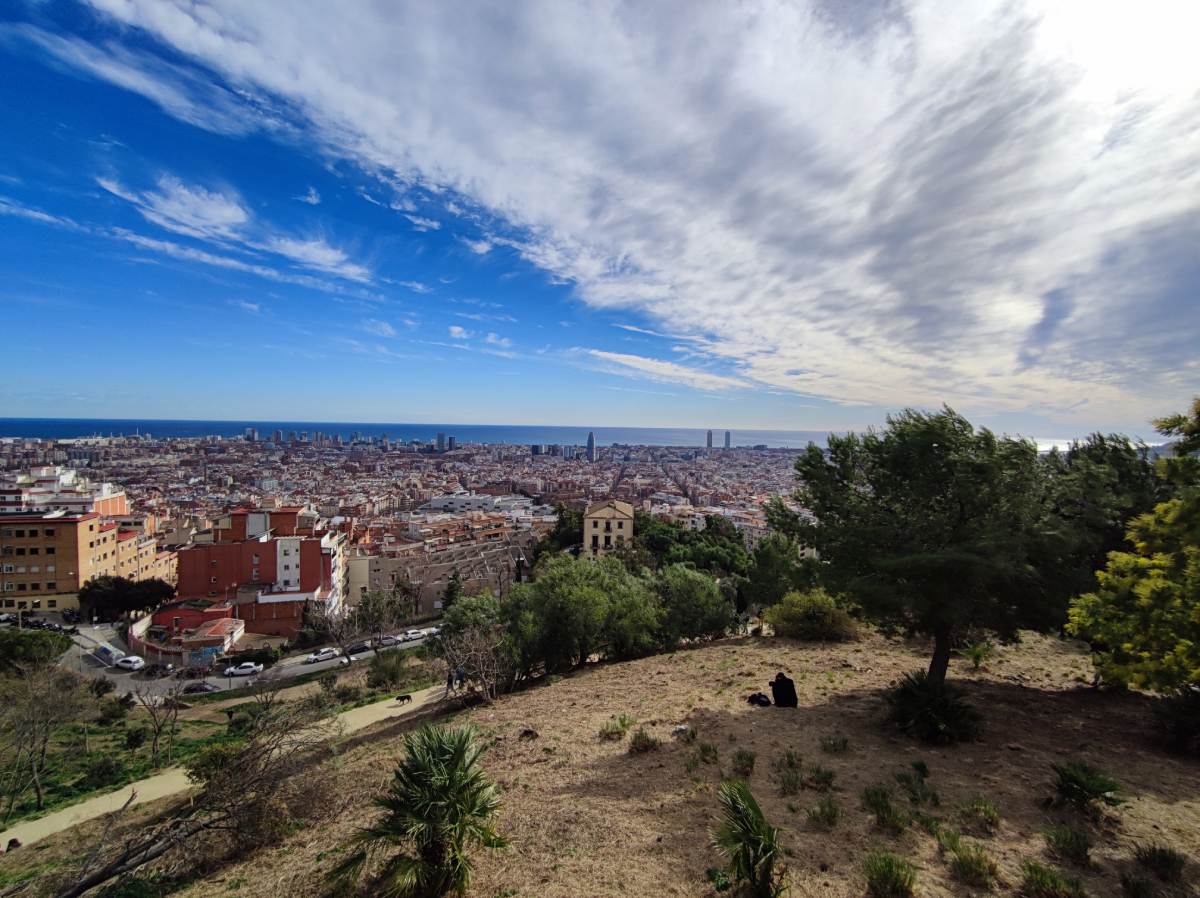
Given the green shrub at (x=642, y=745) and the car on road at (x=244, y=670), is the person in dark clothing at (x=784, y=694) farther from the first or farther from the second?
the car on road at (x=244, y=670)

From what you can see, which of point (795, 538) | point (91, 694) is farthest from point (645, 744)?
point (91, 694)

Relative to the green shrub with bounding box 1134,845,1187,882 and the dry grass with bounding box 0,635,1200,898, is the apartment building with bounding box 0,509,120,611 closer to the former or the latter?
the dry grass with bounding box 0,635,1200,898

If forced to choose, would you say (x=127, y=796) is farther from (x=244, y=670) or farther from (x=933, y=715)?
(x=244, y=670)

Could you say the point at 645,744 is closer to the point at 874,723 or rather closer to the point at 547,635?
the point at 874,723

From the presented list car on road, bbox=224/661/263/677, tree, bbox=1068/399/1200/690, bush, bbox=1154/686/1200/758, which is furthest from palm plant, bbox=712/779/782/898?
car on road, bbox=224/661/263/677

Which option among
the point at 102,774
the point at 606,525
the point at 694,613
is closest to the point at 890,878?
the point at 694,613

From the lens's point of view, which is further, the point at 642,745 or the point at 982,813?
the point at 642,745

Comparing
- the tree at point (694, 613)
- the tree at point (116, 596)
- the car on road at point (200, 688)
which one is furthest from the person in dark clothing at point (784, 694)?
the tree at point (116, 596)
